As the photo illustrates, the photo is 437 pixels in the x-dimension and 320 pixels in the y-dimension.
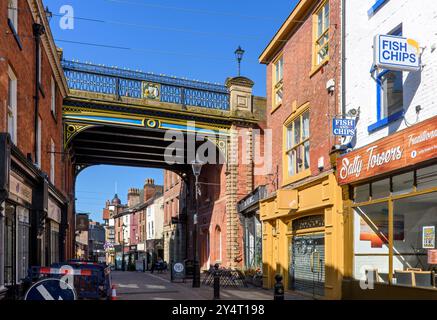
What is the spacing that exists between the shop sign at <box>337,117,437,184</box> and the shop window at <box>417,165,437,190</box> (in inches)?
12.6

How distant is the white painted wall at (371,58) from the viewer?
10.2 meters

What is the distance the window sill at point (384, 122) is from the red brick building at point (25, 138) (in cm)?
804

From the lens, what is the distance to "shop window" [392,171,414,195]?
1080 centimetres

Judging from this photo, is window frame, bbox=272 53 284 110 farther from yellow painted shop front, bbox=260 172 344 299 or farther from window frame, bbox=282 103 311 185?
yellow painted shop front, bbox=260 172 344 299

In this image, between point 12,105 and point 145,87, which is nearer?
point 12,105

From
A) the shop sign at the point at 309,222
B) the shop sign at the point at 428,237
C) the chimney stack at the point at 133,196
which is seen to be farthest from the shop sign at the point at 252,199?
the chimney stack at the point at 133,196

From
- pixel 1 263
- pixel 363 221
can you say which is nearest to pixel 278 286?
pixel 363 221

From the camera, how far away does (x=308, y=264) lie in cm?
1578

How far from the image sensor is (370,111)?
40.5 ft

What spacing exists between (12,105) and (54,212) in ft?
23.4

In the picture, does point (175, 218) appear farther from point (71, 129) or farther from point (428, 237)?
point (428, 237)

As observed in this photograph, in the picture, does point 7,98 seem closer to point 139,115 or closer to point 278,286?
point 278,286

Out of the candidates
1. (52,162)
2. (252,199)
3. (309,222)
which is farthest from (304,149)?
(52,162)
